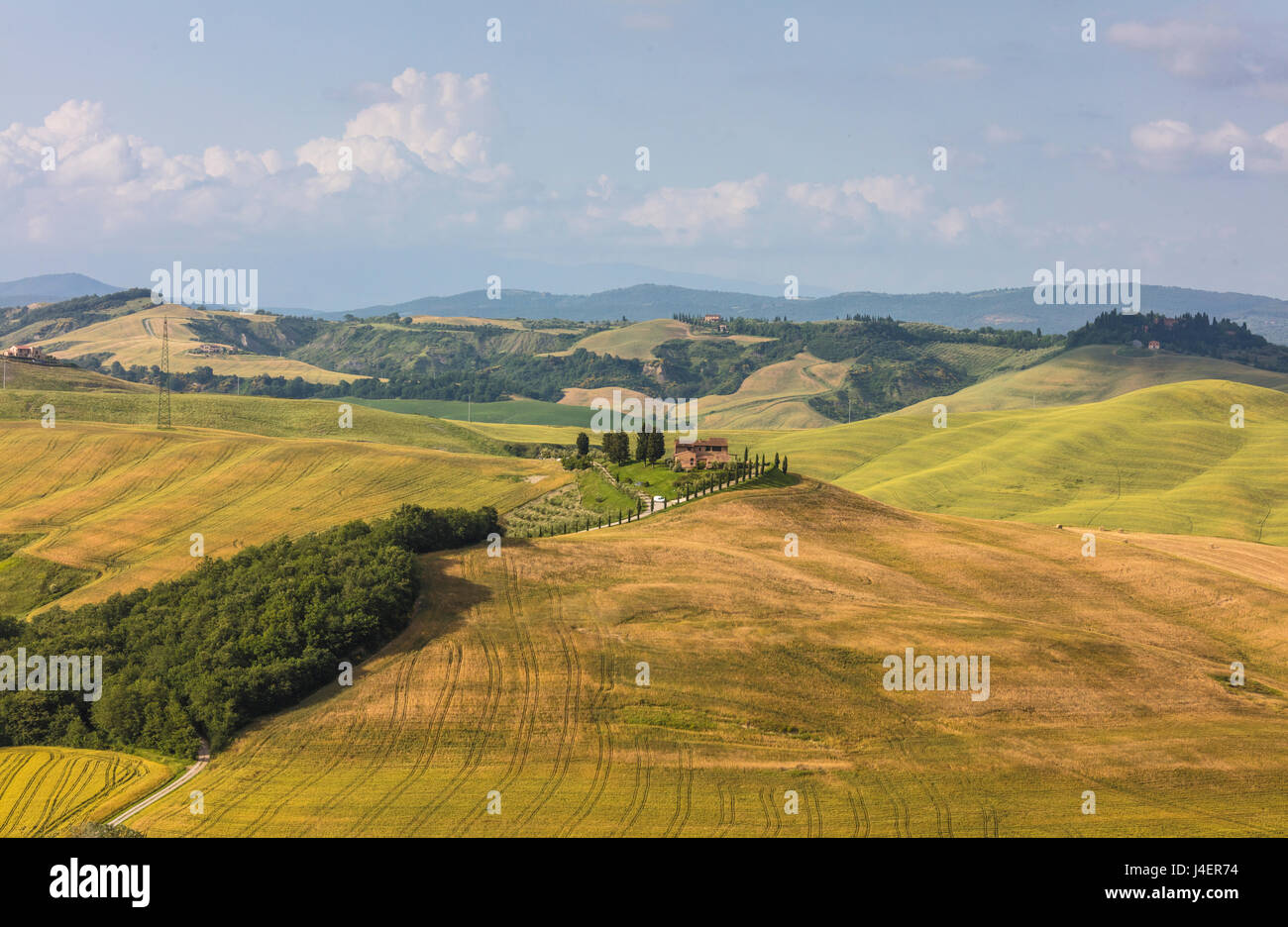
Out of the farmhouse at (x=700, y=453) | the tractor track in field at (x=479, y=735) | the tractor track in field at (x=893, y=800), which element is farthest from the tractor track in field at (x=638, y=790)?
the farmhouse at (x=700, y=453)

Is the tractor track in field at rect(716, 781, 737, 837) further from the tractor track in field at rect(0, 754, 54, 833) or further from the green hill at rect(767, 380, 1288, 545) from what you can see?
the green hill at rect(767, 380, 1288, 545)

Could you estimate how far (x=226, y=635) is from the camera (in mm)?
74250

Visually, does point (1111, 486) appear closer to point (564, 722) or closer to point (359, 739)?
point (564, 722)

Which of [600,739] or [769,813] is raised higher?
[600,739]

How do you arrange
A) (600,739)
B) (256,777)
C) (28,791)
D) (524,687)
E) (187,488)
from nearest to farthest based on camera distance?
(28,791)
(256,777)
(600,739)
(524,687)
(187,488)

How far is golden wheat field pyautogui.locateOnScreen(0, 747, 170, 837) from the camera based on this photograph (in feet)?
181

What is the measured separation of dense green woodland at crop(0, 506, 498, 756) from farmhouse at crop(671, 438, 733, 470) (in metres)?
36.2

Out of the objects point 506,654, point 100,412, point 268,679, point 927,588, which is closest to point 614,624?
point 506,654

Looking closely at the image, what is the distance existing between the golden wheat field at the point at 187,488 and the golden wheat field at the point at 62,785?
120 feet

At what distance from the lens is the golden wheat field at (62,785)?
5506 cm

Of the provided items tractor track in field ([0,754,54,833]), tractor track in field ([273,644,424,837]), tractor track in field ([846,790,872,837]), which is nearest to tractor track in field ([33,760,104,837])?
tractor track in field ([0,754,54,833])

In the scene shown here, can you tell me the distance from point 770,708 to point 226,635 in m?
36.4
